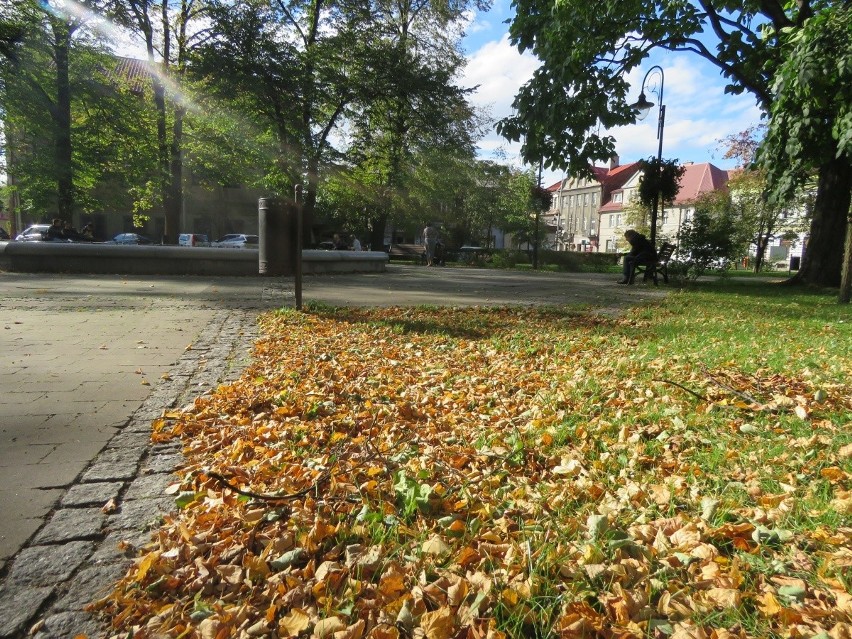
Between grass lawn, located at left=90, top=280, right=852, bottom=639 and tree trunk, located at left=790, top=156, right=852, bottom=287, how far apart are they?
1190cm

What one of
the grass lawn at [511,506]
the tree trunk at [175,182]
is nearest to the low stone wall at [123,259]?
the tree trunk at [175,182]

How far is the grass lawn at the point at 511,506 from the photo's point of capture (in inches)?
63.6

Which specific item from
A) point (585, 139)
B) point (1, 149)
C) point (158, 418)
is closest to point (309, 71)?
point (585, 139)

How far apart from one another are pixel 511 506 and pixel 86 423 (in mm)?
2597

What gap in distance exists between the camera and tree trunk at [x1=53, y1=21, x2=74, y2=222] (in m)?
18.5

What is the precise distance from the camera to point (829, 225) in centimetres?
1396

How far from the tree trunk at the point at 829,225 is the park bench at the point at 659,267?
11.5ft

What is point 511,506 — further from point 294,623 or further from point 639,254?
point 639,254

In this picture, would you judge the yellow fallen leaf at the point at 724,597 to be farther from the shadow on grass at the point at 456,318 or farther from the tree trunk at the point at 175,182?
the tree trunk at the point at 175,182

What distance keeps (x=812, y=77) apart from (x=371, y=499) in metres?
9.46

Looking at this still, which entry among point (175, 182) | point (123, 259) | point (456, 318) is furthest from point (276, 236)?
point (175, 182)

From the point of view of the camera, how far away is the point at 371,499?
2.31 meters

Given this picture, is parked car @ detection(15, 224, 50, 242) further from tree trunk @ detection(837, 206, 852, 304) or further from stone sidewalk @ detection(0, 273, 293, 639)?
tree trunk @ detection(837, 206, 852, 304)

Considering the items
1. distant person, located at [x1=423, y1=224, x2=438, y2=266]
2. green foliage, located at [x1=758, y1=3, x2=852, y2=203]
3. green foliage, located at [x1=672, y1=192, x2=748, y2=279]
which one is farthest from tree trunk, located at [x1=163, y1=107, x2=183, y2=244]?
green foliage, located at [x1=758, y1=3, x2=852, y2=203]
